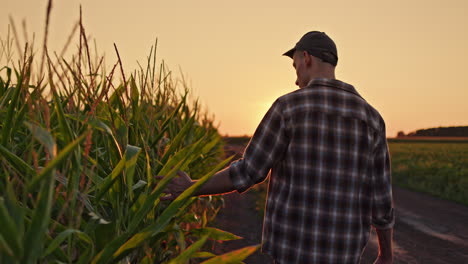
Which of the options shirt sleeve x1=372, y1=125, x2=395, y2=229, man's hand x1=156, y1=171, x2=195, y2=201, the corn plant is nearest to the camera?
the corn plant

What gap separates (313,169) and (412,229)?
6.10m

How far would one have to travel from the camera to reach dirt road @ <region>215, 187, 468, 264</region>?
585cm

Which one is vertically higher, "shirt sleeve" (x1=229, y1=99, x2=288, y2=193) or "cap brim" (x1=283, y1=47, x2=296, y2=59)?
"cap brim" (x1=283, y1=47, x2=296, y2=59)

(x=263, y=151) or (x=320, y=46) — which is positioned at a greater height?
(x=320, y=46)

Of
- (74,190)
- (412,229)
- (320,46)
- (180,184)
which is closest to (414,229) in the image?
(412,229)

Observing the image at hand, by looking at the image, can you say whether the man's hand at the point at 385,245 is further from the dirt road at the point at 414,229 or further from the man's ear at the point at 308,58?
the dirt road at the point at 414,229

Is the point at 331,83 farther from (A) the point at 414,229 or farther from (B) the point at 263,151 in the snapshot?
(A) the point at 414,229

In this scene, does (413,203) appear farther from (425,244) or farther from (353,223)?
(353,223)

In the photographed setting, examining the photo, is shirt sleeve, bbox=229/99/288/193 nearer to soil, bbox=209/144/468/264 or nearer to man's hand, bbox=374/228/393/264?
man's hand, bbox=374/228/393/264

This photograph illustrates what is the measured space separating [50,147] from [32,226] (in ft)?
0.70

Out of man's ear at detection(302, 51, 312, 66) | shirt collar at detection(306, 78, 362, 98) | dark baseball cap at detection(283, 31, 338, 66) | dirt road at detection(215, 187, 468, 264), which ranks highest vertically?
dark baseball cap at detection(283, 31, 338, 66)

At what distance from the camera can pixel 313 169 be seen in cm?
214

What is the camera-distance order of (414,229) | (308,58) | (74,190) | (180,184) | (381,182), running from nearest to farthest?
(74,190)
(180,184)
(308,58)
(381,182)
(414,229)

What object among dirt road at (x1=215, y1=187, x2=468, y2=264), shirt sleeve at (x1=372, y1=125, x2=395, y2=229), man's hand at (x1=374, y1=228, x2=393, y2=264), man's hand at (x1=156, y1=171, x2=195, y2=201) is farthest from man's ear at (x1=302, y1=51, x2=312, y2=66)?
dirt road at (x1=215, y1=187, x2=468, y2=264)
